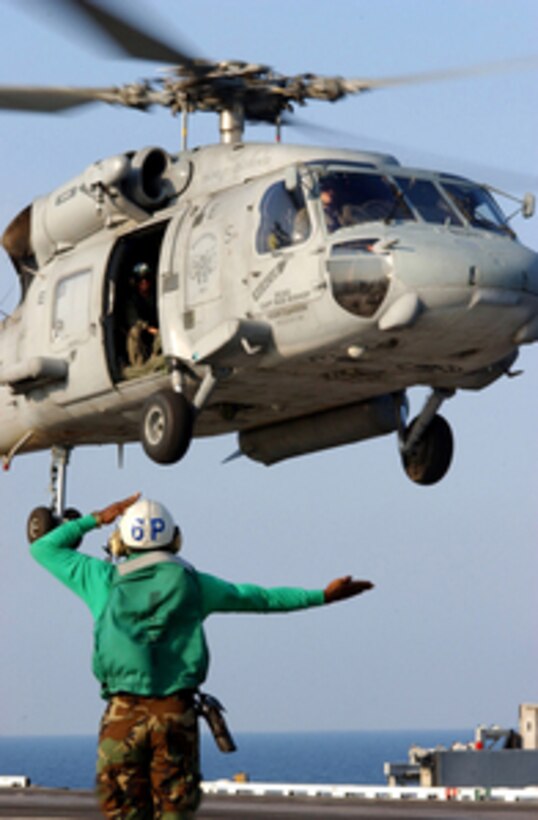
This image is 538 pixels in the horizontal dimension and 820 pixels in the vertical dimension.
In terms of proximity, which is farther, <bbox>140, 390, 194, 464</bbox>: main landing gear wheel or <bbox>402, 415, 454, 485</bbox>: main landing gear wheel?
<bbox>402, 415, 454, 485</bbox>: main landing gear wheel

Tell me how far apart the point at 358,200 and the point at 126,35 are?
6.97m

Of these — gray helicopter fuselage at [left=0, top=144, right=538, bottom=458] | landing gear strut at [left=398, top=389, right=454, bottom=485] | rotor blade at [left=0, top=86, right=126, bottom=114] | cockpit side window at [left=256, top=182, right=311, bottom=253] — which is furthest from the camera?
landing gear strut at [left=398, top=389, right=454, bottom=485]

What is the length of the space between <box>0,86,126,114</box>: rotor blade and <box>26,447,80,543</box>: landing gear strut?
5.34 meters

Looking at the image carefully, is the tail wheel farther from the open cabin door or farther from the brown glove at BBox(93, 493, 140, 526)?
the brown glove at BBox(93, 493, 140, 526)

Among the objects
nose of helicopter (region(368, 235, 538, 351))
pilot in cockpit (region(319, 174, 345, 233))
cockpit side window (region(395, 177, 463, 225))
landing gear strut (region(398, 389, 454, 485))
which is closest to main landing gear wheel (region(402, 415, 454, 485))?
landing gear strut (region(398, 389, 454, 485))

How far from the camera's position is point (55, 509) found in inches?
948

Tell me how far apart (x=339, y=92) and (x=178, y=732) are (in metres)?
14.5

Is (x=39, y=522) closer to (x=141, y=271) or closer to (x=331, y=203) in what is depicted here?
(x=141, y=271)

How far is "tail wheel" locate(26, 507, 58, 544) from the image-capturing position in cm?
2375

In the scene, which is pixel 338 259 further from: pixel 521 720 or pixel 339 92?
pixel 521 720

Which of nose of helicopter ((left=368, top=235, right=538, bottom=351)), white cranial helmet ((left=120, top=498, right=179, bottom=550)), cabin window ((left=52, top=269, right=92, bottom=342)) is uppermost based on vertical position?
cabin window ((left=52, top=269, right=92, bottom=342))

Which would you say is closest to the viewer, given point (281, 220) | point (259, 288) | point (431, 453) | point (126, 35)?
point (126, 35)

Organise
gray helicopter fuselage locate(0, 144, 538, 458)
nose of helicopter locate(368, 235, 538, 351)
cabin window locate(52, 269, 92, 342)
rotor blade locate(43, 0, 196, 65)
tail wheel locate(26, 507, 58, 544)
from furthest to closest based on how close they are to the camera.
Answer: tail wheel locate(26, 507, 58, 544) < cabin window locate(52, 269, 92, 342) < gray helicopter fuselage locate(0, 144, 538, 458) < nose of helicopter locate(368, 235, 538, 351) < rotor blade locate(43, 0, 196, 65)

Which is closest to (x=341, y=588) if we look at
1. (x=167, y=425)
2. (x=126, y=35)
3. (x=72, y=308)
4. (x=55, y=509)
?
(x=126, y=35)
